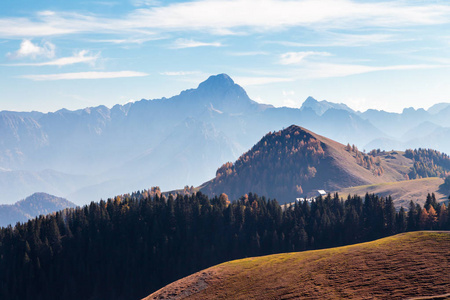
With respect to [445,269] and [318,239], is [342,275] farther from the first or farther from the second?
[318,239]

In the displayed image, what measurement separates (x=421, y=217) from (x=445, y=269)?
10180cm

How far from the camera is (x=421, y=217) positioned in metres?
186

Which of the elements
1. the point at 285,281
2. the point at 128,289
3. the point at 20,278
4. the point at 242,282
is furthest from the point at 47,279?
the point at 285,281

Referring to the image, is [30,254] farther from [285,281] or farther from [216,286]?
[285,281]

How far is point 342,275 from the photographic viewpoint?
101438 mm

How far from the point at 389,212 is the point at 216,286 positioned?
10906 cm

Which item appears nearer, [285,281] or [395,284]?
[395,284]

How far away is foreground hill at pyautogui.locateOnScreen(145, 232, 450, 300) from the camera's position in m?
89.0

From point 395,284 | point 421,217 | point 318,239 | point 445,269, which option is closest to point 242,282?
point 395,284

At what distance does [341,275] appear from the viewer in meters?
102

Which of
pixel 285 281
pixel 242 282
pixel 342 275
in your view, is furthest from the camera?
pixel 242 282

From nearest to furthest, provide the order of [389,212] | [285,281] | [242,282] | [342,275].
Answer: [342,275] < [285,281] < [242,282] < [389,212]

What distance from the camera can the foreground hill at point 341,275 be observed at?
89000mm

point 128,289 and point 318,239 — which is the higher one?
point 318,239
